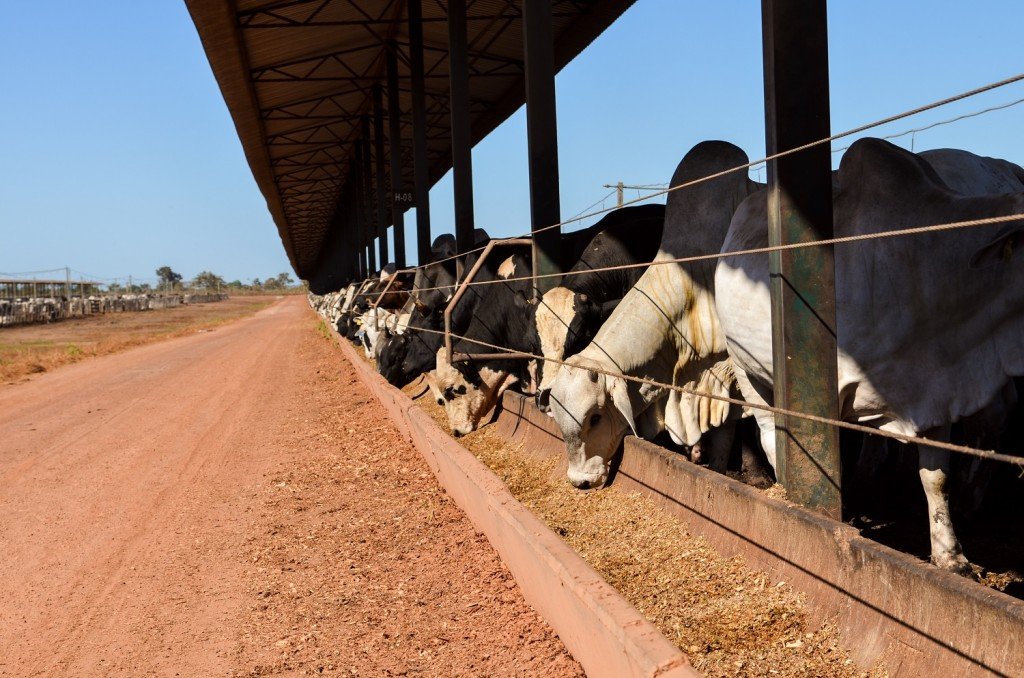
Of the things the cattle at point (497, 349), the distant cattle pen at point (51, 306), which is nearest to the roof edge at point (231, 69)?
the cattle at point (497, 349)

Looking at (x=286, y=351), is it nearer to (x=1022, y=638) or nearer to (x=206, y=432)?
(x=206, y=432)

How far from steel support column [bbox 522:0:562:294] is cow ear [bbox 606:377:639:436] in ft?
9.17

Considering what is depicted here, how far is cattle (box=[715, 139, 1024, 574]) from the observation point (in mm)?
3420

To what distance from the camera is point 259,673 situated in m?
3.51

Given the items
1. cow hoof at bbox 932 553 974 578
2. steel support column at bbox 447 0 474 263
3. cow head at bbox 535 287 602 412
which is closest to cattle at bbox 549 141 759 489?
cow head at bbox 535 287 602 412

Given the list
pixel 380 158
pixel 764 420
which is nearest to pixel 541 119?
pixel 764 420

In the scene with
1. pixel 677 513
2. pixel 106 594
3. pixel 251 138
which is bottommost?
pixel 106 594

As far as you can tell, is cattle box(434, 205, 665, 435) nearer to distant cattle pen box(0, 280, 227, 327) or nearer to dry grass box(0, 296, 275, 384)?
dry grass box(0, 296, 275, 384)

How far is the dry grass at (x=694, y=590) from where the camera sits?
113 inches

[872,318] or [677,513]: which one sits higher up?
[872,318]

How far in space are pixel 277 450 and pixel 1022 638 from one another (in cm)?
723

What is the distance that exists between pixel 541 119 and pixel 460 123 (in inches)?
135

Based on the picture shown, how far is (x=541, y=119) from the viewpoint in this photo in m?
8.20

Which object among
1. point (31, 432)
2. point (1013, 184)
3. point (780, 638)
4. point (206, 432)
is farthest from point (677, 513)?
point (31, 432)
